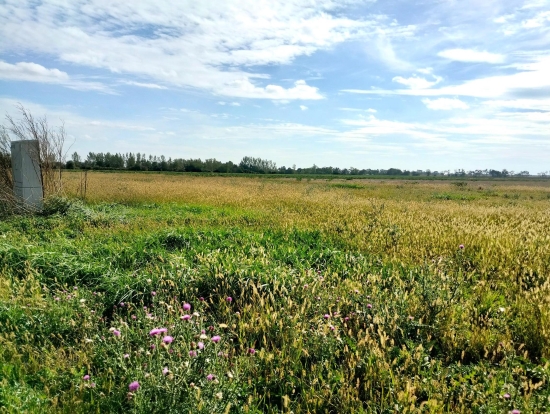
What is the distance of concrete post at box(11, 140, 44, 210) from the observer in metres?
11.2

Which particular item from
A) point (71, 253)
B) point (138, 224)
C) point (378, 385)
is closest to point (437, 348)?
point (378, 385)

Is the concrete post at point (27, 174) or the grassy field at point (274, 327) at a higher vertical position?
the concrete post at point (27, 174)

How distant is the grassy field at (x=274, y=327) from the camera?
2.52 m

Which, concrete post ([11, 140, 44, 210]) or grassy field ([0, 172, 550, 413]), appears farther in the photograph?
concrete post ([11, 140, 44, 210])

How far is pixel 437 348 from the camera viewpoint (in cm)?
327

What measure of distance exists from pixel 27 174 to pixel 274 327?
1132 cm

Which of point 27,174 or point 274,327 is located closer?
point 274,327

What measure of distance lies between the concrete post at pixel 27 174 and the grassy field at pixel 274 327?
5005 millimetres

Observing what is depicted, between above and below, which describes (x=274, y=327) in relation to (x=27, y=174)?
below

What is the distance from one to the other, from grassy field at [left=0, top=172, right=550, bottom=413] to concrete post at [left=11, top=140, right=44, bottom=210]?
197 inches

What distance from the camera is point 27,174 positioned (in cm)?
1124

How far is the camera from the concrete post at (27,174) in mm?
11156

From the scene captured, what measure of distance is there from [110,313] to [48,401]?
1.77 m

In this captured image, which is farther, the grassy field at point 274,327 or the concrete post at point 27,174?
the concrete post at point 27,174
